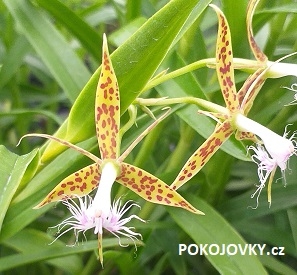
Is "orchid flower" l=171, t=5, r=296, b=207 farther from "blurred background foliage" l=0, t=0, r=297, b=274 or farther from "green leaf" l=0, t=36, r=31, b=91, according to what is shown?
"green leaf" l=0, t=36, r=31, b=91

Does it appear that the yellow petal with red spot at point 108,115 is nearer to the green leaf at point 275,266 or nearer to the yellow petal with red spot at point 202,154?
the yellow petal with red spot at point 202,154

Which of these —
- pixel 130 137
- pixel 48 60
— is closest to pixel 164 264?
pixel 130 137

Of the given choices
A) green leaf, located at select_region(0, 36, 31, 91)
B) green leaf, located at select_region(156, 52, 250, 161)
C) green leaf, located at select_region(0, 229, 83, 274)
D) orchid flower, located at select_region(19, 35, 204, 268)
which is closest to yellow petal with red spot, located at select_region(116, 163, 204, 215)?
orchid flower, located at select_region(19, 35, 204, 268)

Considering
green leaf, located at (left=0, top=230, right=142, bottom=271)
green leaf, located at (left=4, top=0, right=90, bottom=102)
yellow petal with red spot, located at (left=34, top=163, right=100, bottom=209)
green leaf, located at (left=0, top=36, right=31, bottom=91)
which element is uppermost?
green leaf, located at (left=0, top=36, right=31, bottom=91)

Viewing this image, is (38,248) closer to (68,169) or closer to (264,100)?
(68,169)

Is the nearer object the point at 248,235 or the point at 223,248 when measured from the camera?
the point at 223,248

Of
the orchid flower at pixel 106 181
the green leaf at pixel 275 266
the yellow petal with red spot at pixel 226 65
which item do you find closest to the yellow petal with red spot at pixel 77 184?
the orchid flower at pixel 106 181

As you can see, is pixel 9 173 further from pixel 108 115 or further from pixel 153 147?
pixel 153 147
